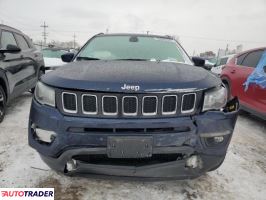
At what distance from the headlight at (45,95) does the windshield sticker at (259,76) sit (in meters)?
3.89

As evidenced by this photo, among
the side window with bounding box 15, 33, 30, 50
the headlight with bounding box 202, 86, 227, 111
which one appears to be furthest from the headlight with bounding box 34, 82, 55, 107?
the side window with bounding box 15, 33, 30, 50

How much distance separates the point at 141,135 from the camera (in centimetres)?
246

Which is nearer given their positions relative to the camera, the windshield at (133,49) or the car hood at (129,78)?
the car hood at (129,78)

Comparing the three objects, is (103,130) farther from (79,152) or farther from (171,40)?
(171,40)

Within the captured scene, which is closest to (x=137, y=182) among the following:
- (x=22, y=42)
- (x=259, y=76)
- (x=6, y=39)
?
(x=259, y=76)

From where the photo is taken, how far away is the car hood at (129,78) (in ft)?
8.32

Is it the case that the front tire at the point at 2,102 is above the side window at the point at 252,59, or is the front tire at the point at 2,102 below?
below

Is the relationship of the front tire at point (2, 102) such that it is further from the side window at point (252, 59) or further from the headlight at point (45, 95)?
the side window at point (252, 59)

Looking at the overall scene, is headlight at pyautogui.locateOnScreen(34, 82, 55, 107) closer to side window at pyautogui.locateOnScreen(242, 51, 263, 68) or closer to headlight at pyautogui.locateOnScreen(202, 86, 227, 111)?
headlight at pyautogui.locateOnScreen(202, 86, 227, 111)

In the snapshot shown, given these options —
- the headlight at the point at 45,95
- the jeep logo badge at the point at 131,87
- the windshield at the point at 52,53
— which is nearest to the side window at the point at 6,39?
the headlight at the point at 45,95

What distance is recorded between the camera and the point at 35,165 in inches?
137

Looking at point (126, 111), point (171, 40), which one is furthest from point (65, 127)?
point (171, 40)

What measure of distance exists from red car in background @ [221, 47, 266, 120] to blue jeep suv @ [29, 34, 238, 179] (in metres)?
2.89

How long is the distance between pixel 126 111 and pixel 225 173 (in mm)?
1669
